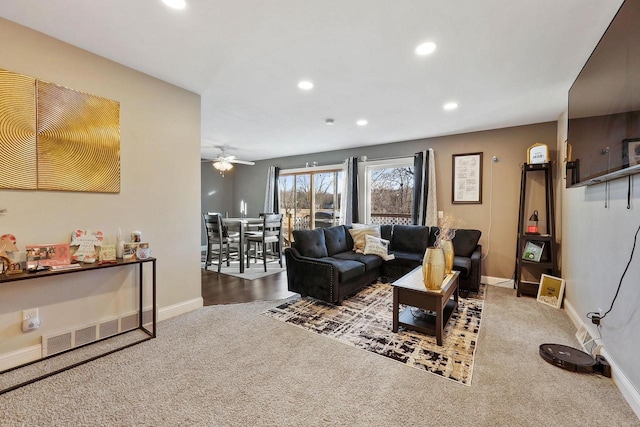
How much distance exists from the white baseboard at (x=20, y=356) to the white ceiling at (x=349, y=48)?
7.76 feet

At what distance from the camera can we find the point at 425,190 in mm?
4840

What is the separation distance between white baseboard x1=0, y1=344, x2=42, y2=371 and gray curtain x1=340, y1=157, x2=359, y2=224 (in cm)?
465

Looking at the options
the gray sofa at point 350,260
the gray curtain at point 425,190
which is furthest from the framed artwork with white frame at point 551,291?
the gray curtain at point 425,190

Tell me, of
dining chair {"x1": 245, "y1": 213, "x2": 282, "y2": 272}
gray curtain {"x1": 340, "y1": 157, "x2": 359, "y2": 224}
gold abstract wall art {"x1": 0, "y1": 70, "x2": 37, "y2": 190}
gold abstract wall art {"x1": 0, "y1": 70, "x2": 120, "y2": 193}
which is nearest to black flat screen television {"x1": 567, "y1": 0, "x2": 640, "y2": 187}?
gray curtain {"x1": 340, "y1": 157, "x2": 359, "y2": 224}

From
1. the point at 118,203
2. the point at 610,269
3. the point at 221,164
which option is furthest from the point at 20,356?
the point at 610,269

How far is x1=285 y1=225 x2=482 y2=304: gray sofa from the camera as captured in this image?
3336 millimetres

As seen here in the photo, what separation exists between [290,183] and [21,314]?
18.2 ft

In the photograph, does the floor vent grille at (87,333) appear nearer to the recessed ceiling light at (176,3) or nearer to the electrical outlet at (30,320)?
the electrical outlet at (30,320)

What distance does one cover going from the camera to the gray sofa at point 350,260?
3336 millimetres

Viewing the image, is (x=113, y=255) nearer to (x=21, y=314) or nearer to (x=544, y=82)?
(x=21, y=314)

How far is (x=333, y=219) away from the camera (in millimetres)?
6516

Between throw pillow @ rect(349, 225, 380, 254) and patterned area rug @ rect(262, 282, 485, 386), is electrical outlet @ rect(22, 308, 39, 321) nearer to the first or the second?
patterned area rug @ rect(262, 282, 485, 386)

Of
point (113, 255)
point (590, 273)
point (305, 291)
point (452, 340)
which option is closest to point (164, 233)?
point (113, 255)

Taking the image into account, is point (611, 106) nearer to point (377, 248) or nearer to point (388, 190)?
point (377, 248)
